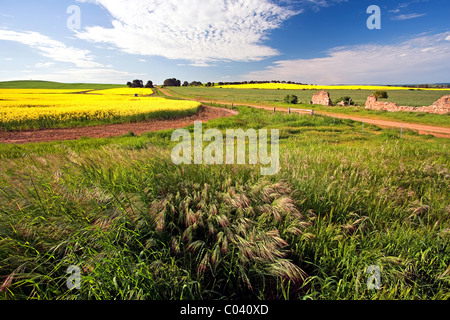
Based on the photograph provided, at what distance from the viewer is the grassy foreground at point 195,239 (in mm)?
Answer: 1823

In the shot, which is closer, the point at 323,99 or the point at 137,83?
the point at 323,99

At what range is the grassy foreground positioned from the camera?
1.82 meters

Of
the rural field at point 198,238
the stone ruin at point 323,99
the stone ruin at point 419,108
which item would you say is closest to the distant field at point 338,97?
the stone ruin at point 323,99

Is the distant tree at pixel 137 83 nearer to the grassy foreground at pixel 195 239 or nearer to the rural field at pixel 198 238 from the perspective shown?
the rural field at pixel 198 238

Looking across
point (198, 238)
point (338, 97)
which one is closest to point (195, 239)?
point (198, 238)

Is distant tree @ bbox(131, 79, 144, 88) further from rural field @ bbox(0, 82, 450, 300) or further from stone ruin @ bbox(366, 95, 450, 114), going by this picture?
rural field @ bbox(0, 82, 450, 300)

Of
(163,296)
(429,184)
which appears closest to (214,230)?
(163,296)

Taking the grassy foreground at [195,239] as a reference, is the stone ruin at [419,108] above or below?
above

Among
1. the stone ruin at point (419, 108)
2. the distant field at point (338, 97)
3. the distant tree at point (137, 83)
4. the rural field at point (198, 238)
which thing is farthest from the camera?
the distant tree at point (137, 83)

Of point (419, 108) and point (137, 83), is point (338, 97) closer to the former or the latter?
point (419, 108)

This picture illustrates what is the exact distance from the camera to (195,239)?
2.33 m

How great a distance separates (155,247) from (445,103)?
30996mm

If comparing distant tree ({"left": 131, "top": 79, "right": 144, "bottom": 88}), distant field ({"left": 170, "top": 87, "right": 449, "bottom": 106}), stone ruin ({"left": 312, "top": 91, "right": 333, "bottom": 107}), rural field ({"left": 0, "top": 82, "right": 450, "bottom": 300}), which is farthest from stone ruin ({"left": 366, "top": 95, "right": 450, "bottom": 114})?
distant tree ({"left": 131, "top": 79, "right": 144, "bottom": 88})
